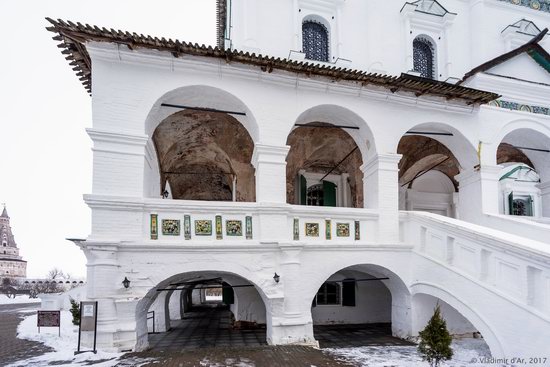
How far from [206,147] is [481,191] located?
9.59 m

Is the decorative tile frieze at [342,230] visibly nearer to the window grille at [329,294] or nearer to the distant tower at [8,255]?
the window grille at [329,294]

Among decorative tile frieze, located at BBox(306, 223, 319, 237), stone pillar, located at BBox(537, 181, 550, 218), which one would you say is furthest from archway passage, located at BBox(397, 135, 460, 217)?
decorative tile frieze, located at BBox(306, 223, 319, 237)

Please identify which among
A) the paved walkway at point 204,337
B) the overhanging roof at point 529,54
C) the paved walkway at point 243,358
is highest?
the overhanging roof at point 529,54

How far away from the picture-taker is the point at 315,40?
14758 millimetres

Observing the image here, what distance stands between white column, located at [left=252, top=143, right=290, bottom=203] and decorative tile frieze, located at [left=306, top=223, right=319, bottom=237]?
100 centimetres

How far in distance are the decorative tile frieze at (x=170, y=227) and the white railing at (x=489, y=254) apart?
639 centimetres

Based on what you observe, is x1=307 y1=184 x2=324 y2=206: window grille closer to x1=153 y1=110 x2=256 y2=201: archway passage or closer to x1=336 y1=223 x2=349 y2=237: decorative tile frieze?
x1=153 y1=110 x2=256 y2=201: archway passage

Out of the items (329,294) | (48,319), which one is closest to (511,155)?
(329,294)

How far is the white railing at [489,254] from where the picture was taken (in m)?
7.12

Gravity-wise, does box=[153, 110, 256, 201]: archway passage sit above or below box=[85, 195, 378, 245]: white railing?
above

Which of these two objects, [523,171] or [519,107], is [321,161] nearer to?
[519,107]

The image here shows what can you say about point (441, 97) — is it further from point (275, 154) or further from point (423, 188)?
point (423, 188)

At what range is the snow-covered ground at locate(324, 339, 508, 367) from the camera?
8.16 m

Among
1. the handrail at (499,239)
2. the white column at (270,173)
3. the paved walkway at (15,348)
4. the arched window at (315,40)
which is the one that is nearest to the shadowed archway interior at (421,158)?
the arched window at (315,40)
